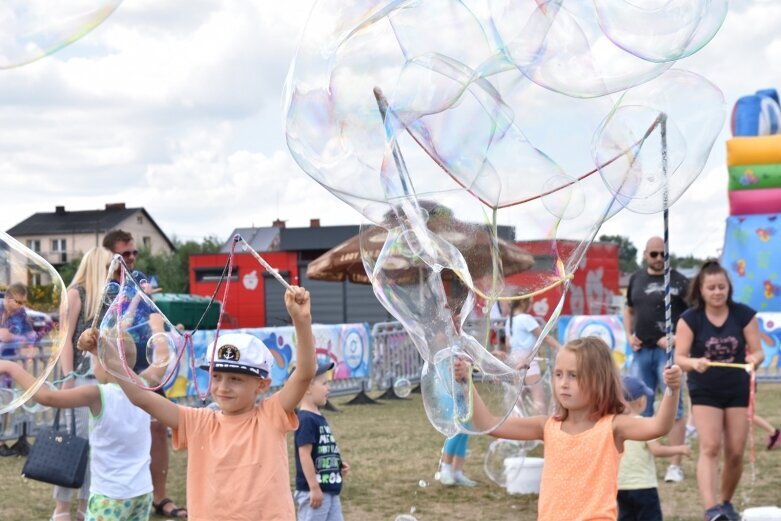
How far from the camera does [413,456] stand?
30.1ft

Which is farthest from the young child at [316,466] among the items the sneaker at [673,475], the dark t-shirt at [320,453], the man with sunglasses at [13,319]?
the sneaker at [673,475]

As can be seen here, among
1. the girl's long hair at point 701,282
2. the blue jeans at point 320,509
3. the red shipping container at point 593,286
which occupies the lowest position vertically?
the blue jeans at point 320,509

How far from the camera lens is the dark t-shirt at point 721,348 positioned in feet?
20.1

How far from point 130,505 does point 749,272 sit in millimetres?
13761

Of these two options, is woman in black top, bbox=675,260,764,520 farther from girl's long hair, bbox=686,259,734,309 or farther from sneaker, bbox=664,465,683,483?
sneaker, bbox=664,465,683,483

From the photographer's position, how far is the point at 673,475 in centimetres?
765

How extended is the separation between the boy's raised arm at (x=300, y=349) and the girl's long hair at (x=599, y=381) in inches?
35.9

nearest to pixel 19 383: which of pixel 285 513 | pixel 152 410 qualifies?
pixel 152 410

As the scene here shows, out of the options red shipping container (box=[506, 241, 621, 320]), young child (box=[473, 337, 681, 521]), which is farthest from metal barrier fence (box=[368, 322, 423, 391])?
young child (box=[473, 337, 681, 521])

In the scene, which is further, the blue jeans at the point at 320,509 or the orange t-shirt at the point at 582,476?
the blue jeans at the point at 320,509

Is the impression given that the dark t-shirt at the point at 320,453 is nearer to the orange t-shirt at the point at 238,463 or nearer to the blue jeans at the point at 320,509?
the blue jeans at the point at 320,509

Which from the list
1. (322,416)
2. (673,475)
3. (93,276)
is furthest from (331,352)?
(322,416)

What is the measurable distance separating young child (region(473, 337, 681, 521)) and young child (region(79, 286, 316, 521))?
0.69m

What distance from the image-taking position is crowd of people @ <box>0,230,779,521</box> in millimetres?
3592
